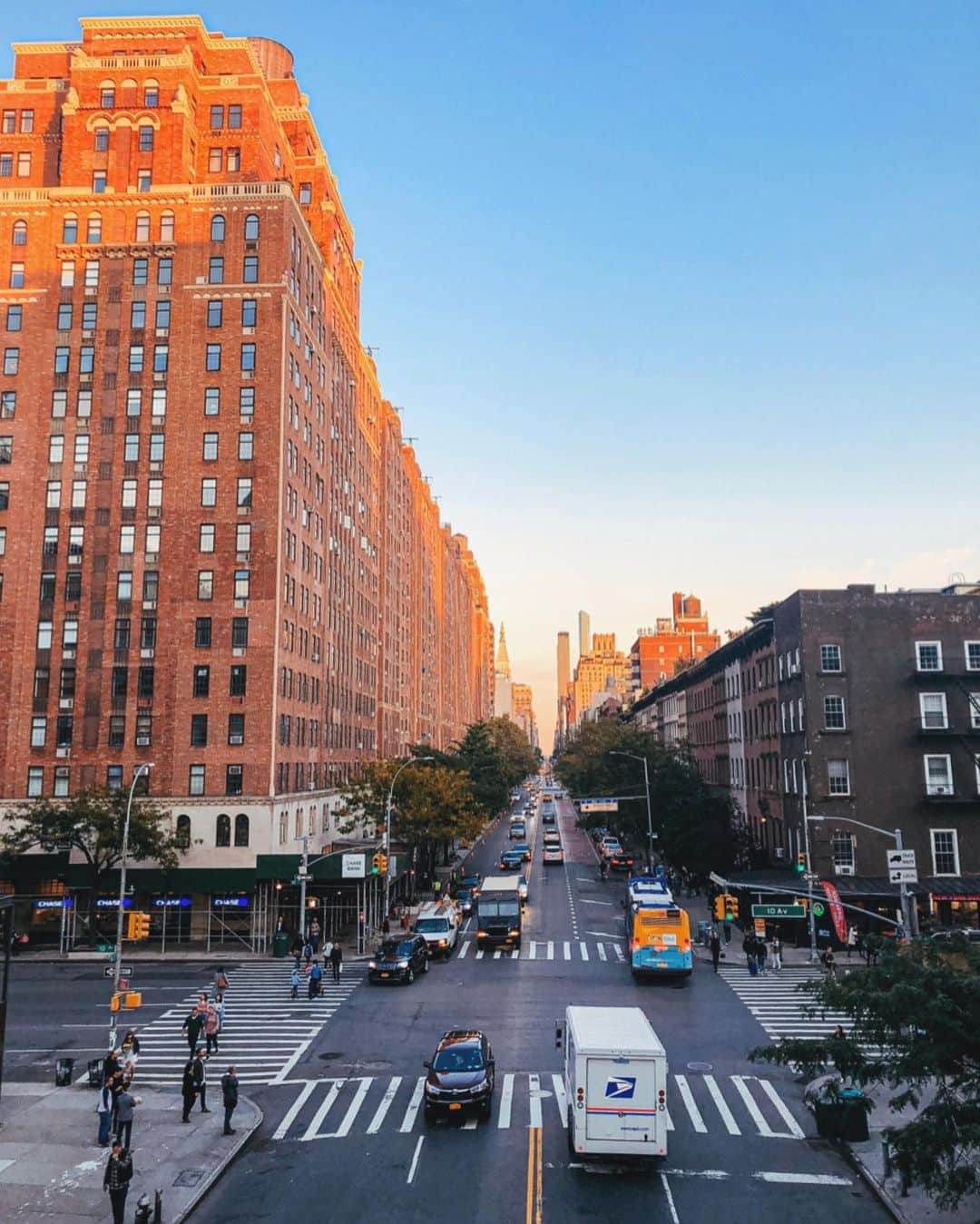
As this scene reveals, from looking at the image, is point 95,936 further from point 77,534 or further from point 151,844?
point 77,534

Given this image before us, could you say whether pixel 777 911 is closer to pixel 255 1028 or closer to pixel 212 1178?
pixel 255 1028

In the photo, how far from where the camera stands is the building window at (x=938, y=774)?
52.7 metres

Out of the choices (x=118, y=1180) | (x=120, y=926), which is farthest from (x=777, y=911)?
(x=118, y=1180)

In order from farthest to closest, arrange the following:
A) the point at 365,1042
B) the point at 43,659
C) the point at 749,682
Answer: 1. the point at 749,682
2. the point at 43,659
3. the point at 365,1042

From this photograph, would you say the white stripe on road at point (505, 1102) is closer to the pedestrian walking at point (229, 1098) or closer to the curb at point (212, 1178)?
the curb at point (212, 1178)

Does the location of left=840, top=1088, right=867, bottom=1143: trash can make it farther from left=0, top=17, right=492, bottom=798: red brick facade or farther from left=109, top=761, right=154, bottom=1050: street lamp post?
left=0, top=17, right=492, bottom=798: red brick facade

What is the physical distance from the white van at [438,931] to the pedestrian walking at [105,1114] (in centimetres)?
2578

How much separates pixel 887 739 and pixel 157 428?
47749 millimetres

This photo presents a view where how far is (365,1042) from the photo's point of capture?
31.8 m

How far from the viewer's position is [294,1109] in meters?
25.0

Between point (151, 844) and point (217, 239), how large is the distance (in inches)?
1527

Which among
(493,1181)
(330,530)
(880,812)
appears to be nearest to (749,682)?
(880,812)

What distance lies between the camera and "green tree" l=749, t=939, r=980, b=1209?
1416 cm

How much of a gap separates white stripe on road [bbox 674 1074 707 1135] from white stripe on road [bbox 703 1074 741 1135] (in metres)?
0.56
